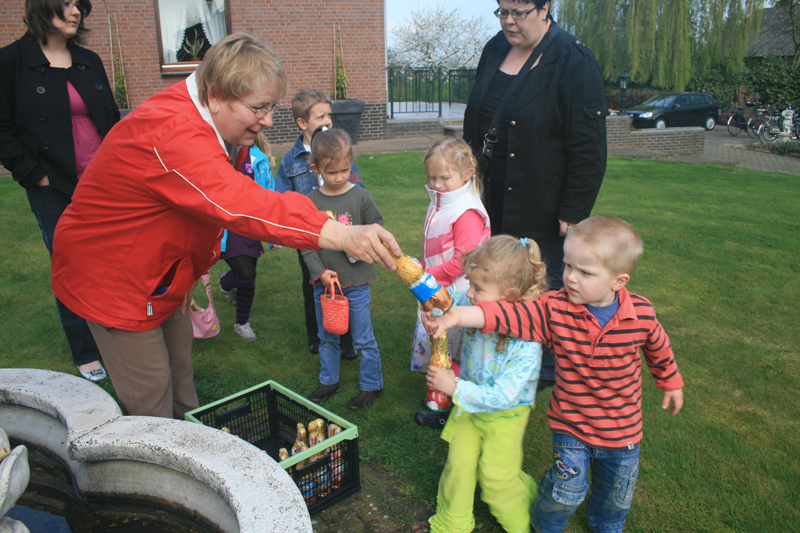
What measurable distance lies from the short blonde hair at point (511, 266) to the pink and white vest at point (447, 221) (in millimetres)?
741

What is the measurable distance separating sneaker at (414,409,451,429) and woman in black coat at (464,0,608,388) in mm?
1110

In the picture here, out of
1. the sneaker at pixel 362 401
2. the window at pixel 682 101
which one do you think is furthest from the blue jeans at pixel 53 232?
the window at pixel 682 101

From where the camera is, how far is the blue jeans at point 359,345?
364 cm

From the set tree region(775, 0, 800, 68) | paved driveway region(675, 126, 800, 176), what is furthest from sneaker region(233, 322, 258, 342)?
tree region(775, 0, 800, 68)

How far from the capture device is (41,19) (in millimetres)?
3477

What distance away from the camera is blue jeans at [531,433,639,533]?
2.33 metres

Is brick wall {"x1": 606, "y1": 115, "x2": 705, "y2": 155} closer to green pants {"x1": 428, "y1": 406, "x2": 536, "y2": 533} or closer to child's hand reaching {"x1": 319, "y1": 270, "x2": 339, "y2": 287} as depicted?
child's hand reaching {"x1": 319, "y1": 270, "x2": 339, "y2": 287}

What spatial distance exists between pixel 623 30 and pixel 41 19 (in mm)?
36260

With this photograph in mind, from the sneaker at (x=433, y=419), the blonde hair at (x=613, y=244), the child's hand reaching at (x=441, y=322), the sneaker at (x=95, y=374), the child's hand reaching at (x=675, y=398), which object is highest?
the blonde hair at (x=613, y=244)

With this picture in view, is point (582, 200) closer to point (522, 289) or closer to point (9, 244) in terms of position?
point (522, 289)

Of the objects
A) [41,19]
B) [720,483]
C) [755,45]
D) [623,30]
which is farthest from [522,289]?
[755,45]

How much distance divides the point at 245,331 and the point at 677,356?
3.47m

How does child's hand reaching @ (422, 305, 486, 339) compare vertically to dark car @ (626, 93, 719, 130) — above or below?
below

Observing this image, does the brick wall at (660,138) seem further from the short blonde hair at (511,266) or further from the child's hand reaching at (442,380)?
the child's hand reaching at (442,380)
